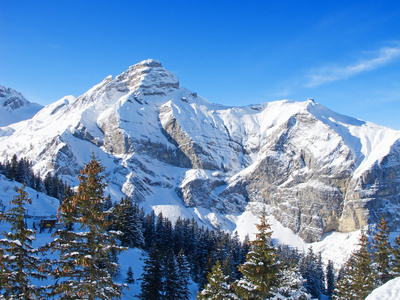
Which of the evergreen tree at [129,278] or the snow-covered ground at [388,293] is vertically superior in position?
the snow-covered ground at [388,293]

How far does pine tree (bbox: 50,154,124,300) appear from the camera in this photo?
48.2 ft

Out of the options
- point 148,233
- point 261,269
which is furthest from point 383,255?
point 148,233

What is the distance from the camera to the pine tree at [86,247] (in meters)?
14.7

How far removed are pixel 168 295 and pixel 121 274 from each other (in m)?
10.5

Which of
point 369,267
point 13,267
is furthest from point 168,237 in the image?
point 13,267

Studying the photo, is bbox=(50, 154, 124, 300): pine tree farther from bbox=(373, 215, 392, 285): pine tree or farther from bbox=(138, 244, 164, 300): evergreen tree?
bbox=(138, 244, 164, 300): evergreen tree

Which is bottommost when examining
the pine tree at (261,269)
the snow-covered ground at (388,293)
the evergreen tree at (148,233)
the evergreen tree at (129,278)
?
the evergreen tree at (129,278)

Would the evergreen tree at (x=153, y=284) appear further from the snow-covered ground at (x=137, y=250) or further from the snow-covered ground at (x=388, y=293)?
the snow-covered ground at (x=388, y=293)

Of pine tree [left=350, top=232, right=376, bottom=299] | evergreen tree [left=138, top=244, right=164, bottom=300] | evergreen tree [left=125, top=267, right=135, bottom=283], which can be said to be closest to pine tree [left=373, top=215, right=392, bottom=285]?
pine tree [left=350, top=232, right=376, bottom=299]

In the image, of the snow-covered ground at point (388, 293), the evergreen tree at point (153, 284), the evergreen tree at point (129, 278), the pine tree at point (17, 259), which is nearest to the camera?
the snow-covered ground at point (388, 293)

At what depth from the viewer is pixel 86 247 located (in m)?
15.3

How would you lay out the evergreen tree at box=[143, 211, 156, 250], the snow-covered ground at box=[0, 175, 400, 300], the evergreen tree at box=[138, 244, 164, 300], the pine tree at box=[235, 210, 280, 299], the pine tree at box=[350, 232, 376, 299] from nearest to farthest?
1. the snow-covered ground at box=[0, 175, 400, 300]
2. the pine tree at box=[235, 210, 280, 299]
3. the pine tree at box=[350, 232, 376, 299]
4. the evergreen tree at box=[138, 244, 164, 300]
5. the evergreen tree at box=[143, 211, 156, 250]

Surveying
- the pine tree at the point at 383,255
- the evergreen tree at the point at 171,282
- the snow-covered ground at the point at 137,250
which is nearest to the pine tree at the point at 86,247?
the snow-covered ground at the point at 137,250

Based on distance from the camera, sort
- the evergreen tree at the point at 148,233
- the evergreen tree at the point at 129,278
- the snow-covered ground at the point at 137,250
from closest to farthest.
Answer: the snow-covered ground at the point at 137,250
the evergreen tree at the point at 129,278
the evergreen tree at the point at 148,233
